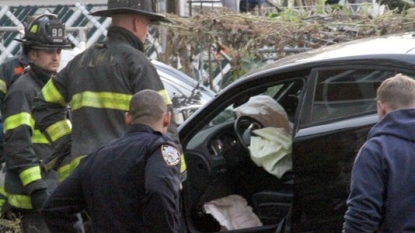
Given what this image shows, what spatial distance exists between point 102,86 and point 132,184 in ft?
3.71

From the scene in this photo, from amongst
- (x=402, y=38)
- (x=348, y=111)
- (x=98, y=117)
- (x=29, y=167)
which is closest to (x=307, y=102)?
(x=348, y=111)

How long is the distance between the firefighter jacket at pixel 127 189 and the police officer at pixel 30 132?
159 centimetres

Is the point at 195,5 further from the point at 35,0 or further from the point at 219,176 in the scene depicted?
the point at 219,176

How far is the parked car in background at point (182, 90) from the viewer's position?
30.6ft

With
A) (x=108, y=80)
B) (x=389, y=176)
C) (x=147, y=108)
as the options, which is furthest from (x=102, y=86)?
(x=389, y=176)

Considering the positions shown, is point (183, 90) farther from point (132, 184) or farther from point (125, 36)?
point (132, 184)

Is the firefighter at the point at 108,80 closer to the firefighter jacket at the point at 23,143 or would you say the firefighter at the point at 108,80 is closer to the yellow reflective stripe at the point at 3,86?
the firefighter jacket at the point at 23,143

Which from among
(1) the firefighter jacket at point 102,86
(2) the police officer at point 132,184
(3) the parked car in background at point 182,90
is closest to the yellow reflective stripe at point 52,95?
(1) the firefighter jacket at point 102,86

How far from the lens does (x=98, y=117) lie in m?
5.91

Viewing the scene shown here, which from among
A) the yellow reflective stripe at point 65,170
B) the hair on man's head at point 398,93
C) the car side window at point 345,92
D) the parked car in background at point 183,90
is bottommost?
the parked car in background at point 183,90

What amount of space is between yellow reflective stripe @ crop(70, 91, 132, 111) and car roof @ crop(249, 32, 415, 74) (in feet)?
2.77

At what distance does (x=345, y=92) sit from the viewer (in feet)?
18.7

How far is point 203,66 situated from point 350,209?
18.6 ft

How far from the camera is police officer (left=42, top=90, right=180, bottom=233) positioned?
15.6 ft
